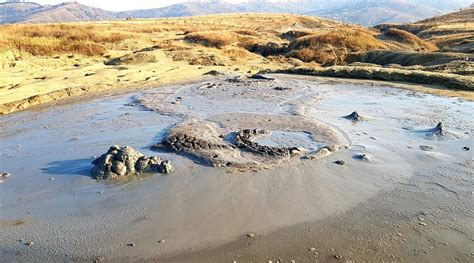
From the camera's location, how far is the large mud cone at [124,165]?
6.47 meters

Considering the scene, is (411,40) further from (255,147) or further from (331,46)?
(255,147)

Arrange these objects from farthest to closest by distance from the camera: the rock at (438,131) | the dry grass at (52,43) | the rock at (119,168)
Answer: the dry grass at (52,43) → the rock at (438,131) → the rock at (119,168)

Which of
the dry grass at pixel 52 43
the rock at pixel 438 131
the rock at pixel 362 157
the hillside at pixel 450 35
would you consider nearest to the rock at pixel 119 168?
the rock at pixel 362 157

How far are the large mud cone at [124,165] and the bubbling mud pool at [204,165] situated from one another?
20cm

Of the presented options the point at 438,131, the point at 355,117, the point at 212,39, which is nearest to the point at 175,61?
the point at 212,39

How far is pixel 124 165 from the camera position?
6527mm

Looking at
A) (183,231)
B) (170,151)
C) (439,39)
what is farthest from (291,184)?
(439,39)

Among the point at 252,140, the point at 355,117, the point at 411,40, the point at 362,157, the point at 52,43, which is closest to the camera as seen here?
the point at 362,157

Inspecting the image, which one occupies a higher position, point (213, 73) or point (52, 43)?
point (52, 43)

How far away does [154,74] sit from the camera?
17.8m

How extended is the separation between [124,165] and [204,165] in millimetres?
1267

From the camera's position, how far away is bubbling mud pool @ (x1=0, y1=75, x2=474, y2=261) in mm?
4949

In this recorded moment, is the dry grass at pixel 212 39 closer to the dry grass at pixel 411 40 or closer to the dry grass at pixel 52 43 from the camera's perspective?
the dry grass at pixel 52 43

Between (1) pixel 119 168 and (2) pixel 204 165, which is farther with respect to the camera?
(2) pixel 204 165
